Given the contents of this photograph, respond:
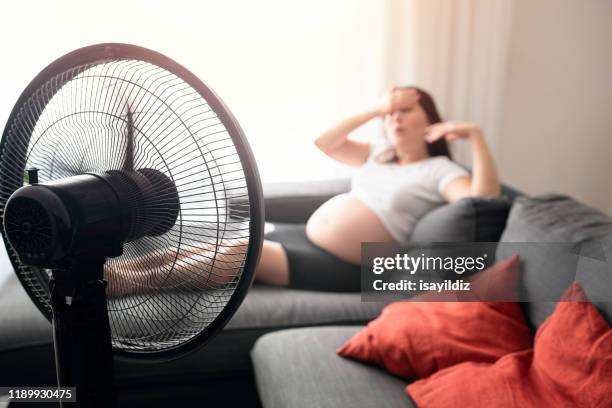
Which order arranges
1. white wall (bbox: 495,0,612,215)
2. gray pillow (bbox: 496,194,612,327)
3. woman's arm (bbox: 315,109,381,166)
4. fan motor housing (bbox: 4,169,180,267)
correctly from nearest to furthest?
fan motor housing (bbox: 4,169,180,267)
gray pillow (bbox: 496,194,612,327)
woman's arm (bbox: 315,109,381,166)
white wall (bbox: 495,0,612,215)

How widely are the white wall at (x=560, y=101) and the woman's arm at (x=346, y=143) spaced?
1.05 m

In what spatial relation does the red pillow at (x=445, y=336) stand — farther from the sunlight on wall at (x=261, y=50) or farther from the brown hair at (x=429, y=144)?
the sunlight on wall at (x=261, y=50)

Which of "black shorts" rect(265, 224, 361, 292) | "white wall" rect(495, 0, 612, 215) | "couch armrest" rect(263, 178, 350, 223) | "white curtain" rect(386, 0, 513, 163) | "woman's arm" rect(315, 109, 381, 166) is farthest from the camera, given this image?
"white wall" rect(495, 0, 612, 215)

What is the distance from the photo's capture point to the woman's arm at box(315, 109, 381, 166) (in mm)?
1656

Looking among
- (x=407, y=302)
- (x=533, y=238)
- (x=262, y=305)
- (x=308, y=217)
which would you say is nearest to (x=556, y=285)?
(x=533, y=238)

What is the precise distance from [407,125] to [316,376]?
866 mm

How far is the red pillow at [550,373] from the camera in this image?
34.2 inches

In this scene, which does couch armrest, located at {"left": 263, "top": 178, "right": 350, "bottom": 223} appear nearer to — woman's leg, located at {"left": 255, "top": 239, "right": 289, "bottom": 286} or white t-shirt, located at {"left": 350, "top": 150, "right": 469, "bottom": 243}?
white t-shirt, located at {"left": 350, "top": 150, "right": 469, "bottom": 243}

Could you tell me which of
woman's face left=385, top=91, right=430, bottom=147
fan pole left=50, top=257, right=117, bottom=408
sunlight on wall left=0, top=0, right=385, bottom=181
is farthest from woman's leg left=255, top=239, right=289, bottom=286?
fan pole left=50, top=257, right=117, bottom=408

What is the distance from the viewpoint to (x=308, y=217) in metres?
1.85

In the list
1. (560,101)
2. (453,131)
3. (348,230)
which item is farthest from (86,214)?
(560,101)

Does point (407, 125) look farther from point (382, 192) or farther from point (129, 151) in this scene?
point (129, 151)

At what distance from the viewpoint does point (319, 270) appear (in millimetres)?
1537

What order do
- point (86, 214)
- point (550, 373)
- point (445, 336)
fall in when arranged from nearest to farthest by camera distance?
point (86, 214) < point (550, 373) < point (445, 336)
